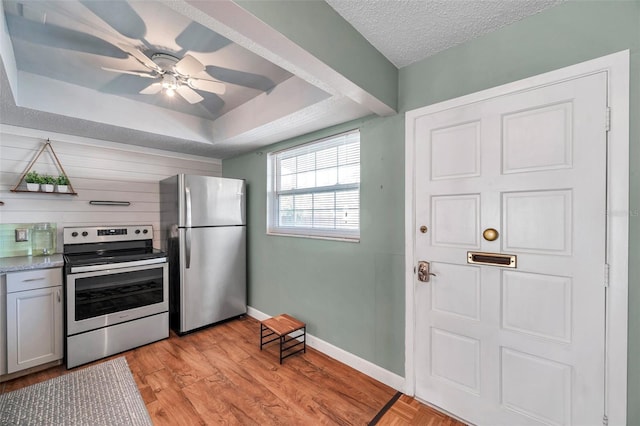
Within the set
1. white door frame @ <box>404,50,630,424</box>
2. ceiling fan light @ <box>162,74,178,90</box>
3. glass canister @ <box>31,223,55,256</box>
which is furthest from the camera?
glass canister @ <box>31,223,55,256</box>

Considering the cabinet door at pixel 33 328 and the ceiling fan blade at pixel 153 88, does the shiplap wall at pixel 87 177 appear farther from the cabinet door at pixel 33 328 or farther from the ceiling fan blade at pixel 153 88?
the ceiling fan blade at pixel 153 88

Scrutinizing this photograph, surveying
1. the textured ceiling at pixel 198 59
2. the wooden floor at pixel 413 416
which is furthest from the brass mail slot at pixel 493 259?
the textured ceiling at pixel 198 59

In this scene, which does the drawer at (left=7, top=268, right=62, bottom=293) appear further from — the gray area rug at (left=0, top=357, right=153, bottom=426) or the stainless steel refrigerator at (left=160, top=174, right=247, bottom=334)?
the stainless steel refrigerator at (left=160, top=174, right=247, bottom=334)

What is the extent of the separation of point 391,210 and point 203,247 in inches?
85.2

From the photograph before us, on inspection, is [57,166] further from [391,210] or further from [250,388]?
[391,210]

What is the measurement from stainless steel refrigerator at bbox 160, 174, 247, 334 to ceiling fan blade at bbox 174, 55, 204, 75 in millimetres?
1398

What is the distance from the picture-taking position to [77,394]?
1948 mm

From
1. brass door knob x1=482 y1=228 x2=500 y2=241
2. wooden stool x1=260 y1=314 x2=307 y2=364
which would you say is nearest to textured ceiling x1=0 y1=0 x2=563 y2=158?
brass door knob x1=482 y1=228 x2=500 y2=241

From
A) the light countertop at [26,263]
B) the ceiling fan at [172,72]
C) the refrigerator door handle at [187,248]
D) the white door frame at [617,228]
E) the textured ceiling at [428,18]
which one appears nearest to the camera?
the white door frame at [617,228]

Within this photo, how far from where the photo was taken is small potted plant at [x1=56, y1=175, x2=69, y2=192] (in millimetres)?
2612

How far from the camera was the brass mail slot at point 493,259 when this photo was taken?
1531 mm

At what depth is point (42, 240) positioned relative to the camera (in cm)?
263

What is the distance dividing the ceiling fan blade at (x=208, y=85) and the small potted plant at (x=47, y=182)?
183 cm

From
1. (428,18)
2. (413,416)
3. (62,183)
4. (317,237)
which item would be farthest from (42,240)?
Answer: (428,18)
